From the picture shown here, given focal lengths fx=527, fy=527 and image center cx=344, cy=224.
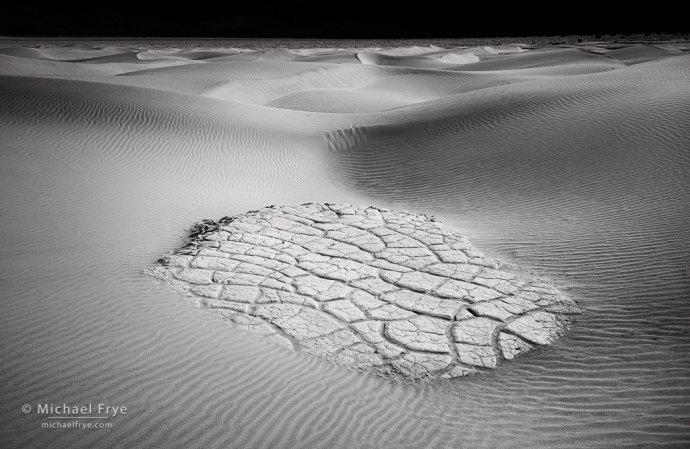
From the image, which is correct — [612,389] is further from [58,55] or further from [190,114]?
[58,55]

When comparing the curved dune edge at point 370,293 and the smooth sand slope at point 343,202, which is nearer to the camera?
the smooth sand slope at point 343,202

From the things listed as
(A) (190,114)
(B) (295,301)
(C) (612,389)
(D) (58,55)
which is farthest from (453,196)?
(D) (58,55)

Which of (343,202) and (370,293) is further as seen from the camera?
(343,202)

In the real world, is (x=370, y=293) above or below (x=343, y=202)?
below

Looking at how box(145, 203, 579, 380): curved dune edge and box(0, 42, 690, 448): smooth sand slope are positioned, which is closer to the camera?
box(0, 42, 690, 448): smooth sand slope
